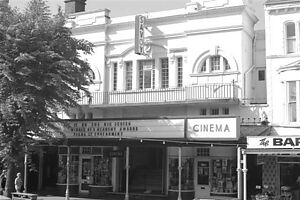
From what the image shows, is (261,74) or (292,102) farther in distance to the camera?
(261,74)

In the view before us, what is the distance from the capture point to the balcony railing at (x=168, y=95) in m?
25.3

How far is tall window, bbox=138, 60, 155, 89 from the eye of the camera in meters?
28.6

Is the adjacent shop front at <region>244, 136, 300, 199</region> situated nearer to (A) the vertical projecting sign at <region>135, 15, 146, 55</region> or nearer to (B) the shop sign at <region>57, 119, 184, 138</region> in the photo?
(B) the shop sign at <region>57, 119, 184, 138</region>

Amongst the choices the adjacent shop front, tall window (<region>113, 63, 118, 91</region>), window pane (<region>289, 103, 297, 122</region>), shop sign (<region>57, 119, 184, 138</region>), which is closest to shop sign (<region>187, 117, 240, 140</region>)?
shop sign (<region>57, 119, 184, 138</region>)

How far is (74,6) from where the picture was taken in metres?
32.6

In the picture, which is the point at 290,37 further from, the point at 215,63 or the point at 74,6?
the point at 74,6

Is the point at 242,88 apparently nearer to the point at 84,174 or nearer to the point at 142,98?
the point at 142,98

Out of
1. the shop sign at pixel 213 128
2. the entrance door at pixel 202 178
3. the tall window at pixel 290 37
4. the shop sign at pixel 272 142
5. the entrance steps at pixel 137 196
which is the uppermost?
the tall window at pixel 290 37

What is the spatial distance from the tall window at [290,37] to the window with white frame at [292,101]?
1.87 meters

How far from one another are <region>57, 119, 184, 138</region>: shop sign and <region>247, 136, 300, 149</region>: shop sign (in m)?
3.67

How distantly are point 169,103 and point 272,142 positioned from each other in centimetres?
671

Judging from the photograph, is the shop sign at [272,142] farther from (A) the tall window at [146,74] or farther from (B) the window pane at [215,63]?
(A) the tall window at [146,74]

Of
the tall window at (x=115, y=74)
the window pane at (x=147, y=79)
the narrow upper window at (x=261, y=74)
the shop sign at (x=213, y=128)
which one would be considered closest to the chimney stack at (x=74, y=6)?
the tall window at (x=115, y=74)

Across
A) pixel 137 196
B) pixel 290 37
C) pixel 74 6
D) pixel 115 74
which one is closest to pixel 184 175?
pixel 137 196
